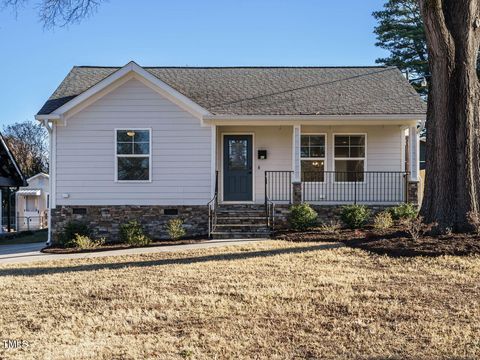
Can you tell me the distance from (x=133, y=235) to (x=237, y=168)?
156 inches

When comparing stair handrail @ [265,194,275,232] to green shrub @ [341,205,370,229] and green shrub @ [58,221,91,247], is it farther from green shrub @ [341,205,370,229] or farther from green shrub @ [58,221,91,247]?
green shrub @ [58,221,91,247]

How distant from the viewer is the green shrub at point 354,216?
12141 millimetres

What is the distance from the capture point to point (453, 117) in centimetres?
982

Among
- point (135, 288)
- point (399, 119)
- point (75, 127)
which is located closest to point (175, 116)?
point (75, 127)

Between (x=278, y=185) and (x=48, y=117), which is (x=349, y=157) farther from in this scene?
(x=48, y=117)

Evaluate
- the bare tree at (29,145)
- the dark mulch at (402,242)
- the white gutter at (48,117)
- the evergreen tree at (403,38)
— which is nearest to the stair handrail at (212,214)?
the dark mulch at (402,242)

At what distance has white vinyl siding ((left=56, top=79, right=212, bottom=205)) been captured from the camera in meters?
12.8

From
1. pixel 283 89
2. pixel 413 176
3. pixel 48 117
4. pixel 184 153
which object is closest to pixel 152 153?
pixel 184 153

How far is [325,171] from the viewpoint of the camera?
13.6 m

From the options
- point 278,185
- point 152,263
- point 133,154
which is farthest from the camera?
point 278,185

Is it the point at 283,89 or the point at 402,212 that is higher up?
the point at 283,89

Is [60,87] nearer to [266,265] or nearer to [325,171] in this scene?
[325,171]

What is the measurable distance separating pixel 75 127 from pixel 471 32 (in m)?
10.2

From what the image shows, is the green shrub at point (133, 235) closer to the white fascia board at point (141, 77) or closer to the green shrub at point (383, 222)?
the white fascia board at point (141, 77)
